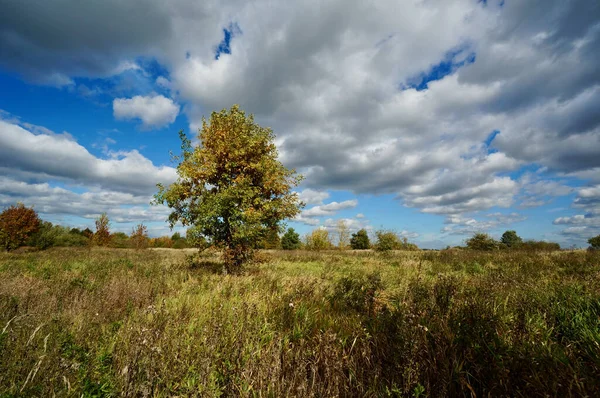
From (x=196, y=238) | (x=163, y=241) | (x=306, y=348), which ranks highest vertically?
(x=163, y=241)

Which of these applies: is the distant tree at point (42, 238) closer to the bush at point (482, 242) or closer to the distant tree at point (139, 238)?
the distant tree at point (139, 238)

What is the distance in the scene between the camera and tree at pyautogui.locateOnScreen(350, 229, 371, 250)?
6278 centimetres

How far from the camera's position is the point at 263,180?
11.5 metres

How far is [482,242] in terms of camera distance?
4222cm

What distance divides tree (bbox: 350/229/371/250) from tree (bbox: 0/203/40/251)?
180 ft

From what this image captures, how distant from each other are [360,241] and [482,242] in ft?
84.0

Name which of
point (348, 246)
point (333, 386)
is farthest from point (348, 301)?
point (348, 246)

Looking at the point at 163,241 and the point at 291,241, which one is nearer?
the point at 291,241

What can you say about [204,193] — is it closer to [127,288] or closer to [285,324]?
[127,288]

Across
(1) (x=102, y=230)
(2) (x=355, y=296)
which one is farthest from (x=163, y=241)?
(2) (x=355, y=296)

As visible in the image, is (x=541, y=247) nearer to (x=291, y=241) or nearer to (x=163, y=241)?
(x=291, y=241)

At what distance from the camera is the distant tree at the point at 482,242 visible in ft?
136

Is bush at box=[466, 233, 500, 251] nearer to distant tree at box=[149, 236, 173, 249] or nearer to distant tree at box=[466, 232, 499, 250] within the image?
distant tree at box=[466, 232, 499, 250]

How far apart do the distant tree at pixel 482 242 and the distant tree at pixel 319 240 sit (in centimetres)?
2691
